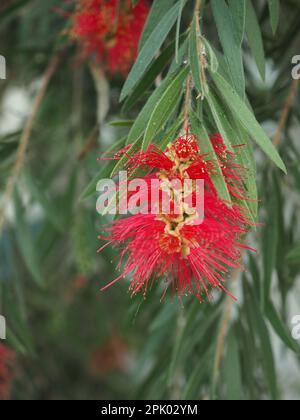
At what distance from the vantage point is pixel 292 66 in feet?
4.65

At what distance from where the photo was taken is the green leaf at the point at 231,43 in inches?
36.1

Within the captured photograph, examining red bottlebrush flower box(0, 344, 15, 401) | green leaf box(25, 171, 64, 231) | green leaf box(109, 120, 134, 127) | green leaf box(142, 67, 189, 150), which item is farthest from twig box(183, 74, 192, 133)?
red bottlebrush flower box(0, 344, 15, 401)

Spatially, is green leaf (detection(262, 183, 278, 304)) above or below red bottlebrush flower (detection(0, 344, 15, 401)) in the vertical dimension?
above

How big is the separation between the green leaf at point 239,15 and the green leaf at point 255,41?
52 mm

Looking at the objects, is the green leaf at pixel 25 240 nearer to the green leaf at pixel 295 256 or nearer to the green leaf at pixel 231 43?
the green leaf at pixel 295 256

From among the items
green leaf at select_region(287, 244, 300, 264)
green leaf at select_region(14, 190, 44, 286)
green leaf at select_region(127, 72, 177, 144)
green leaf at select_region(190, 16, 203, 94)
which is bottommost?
green leaf at select_region(287, 244, 300, 264)

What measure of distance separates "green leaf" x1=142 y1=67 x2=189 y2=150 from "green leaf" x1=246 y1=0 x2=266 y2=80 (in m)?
0.13

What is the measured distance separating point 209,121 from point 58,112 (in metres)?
1.03

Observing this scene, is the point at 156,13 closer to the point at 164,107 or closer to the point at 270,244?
the point at 164,107

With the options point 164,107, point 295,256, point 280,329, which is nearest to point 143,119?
point 164,107

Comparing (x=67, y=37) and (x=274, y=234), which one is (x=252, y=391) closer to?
(x=274, y=234)

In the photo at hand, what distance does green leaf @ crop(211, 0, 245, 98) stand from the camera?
917 mm

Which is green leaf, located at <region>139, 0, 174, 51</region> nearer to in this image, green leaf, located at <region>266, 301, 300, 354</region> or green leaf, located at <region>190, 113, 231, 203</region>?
green leaf, located at <region>190, 113, 231, 203</region>

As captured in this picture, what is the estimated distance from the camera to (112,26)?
128cm
